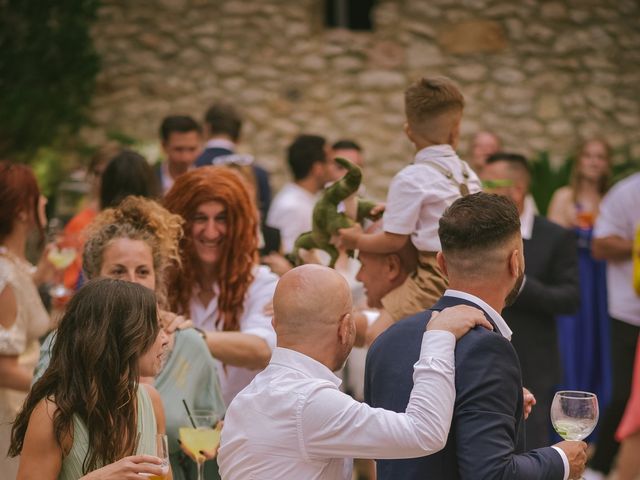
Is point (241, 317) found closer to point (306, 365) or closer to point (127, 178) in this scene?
point (127, 178)

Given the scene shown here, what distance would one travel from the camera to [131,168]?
4723mm

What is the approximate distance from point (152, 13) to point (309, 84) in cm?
→ 165

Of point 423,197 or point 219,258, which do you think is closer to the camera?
point 423,197

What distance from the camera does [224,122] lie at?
7.00 meters

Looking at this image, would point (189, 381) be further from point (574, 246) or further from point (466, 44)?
point (466, 44)

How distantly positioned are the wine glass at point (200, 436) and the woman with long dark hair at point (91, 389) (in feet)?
1.10

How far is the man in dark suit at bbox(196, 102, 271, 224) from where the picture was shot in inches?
266

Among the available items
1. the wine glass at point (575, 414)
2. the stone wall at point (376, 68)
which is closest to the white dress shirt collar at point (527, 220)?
the wine glass at point (575, 414)

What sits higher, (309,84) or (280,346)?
(280,346)

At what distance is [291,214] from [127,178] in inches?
93.1

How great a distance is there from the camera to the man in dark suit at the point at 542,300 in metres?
4.93

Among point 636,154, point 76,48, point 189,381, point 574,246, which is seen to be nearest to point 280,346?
point 189,381

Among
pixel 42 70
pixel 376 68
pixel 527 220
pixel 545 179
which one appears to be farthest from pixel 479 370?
pixel 376 68

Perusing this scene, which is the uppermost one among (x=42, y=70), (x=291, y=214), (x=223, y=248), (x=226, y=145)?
(x=223, y=248)
